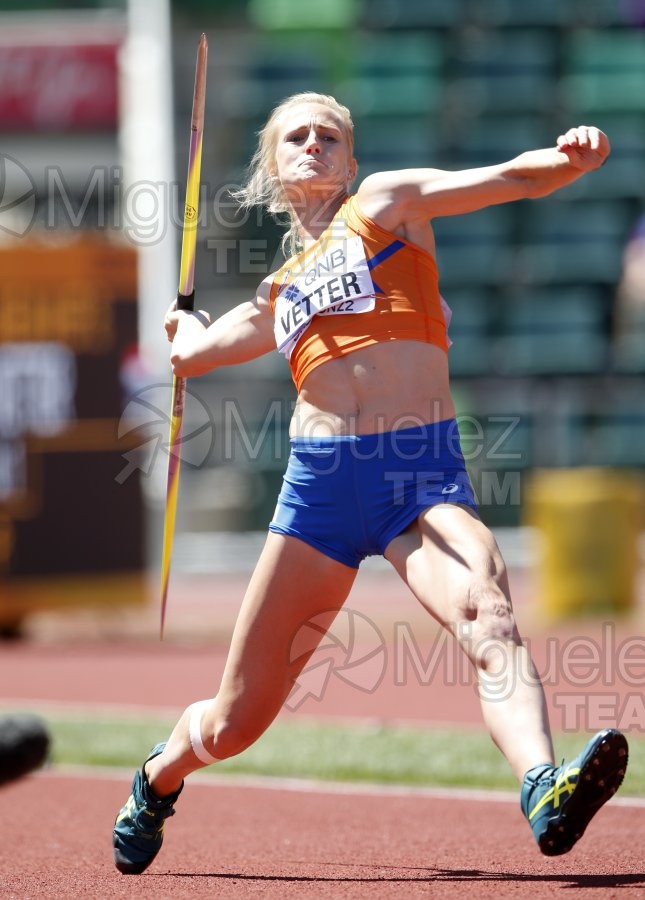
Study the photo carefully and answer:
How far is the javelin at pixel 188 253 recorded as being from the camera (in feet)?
14.2

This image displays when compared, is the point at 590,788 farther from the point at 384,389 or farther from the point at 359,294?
the point at 359,294

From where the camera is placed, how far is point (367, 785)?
6.03 meters

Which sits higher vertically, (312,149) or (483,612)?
(312,149)

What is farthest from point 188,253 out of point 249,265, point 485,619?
point 249,265

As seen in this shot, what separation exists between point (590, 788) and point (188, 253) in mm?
2022

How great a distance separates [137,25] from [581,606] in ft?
39.1

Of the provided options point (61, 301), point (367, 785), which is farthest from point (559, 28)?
point (367, 785)

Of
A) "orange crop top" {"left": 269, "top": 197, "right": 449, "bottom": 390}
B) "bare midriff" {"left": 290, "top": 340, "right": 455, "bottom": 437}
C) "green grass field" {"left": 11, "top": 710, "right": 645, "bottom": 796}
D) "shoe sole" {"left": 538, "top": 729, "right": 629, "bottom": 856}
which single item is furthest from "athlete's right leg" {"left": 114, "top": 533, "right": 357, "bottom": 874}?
"green grass field" {"left": 11, "top": 710, "right": 645, "bottom": 796}

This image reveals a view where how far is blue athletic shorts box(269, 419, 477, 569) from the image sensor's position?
12.2ft

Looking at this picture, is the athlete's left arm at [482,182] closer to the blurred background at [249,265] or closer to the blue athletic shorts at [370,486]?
the blue athletic shorts at [370,486]

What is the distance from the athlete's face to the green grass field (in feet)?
9.43

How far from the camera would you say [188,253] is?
431 cm

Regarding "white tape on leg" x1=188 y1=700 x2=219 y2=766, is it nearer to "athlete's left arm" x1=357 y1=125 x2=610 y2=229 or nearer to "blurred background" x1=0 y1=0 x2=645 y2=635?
"athlete's left arm" x1=357 y1=125 x2=610 y2=229

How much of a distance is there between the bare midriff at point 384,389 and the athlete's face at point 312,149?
20.3 inches
